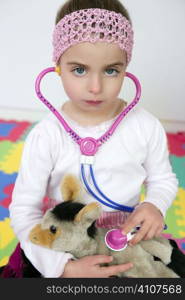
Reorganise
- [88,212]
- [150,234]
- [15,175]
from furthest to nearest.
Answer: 1. [15,175]
2. [150,234]
3. [88,212]

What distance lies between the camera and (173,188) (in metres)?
0.91

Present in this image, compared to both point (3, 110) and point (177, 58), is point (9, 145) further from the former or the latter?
point (177, 58)

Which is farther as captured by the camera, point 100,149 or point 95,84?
point 100,149

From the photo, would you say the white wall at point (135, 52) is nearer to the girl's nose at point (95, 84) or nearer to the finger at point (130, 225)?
the girl's nose at point (95, 84)

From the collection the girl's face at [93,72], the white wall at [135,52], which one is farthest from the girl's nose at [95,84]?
the white wall at [135,52]

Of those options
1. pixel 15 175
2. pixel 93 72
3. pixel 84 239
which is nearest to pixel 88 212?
pixel 84 239

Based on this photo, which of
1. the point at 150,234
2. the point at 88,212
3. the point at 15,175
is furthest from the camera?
the point at 15,175

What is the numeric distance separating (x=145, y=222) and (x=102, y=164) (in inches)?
6.6

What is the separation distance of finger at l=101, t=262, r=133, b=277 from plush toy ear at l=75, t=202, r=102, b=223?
110 mm

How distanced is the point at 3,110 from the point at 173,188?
1124 mm

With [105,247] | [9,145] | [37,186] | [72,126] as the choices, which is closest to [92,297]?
[105,247]

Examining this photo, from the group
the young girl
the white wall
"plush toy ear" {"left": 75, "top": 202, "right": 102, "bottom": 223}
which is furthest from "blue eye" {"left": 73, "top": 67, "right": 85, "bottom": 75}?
the white wall

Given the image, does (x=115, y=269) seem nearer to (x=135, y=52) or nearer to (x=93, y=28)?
(x=93, y=28)

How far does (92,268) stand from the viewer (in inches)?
27.9
